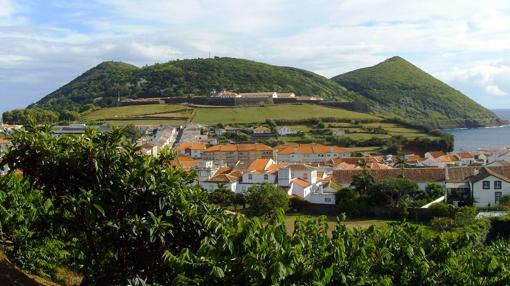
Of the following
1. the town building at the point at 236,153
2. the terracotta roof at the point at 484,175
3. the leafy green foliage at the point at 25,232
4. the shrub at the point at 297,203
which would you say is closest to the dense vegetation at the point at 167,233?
→ the leafy green foliage at the point at 25,232

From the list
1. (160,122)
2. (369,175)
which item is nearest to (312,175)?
(369,175)

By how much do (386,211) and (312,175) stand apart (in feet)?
33.2

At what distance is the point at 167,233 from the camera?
8859 mm

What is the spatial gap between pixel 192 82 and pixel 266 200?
118369mm

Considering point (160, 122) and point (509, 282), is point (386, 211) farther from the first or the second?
point (160, 122)

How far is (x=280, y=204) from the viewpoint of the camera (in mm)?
38938

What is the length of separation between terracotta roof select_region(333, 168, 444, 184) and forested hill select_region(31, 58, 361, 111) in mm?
95437

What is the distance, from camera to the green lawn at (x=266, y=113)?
10638 centimetres

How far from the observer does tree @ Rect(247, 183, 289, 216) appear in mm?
38375

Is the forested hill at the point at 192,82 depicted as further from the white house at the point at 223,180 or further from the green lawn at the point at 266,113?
the white house at the point at 223,180

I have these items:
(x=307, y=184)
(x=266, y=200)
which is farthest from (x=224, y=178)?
(x=266, y=200)

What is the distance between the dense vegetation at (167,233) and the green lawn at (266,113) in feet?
311

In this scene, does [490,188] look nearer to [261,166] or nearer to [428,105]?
[261,166]

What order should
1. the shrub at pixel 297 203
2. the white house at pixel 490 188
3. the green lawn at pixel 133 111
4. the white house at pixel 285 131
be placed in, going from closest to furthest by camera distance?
the white house at pixel 490 188 < the shrub at pixel 297 203 < the white house at pixel 285 131 < the green lawn at pixel 133 111
